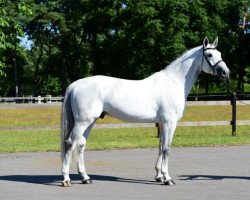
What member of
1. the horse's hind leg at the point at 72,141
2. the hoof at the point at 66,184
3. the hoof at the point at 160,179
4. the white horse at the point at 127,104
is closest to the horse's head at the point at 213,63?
the white horse at the point at 127,104

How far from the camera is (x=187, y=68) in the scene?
9.45 m

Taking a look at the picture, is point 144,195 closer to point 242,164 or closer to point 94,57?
point 242,164

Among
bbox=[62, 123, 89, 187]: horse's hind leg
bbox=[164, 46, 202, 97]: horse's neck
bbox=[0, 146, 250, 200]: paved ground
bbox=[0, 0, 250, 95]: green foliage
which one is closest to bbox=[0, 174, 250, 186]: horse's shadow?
bbox=[0, 146, 250, 200]: paved ground

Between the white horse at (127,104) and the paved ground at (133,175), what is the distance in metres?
0.50

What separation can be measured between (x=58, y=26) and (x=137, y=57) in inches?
470

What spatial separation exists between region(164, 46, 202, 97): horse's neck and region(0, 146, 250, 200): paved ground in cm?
174

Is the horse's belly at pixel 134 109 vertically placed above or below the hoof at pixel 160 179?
above

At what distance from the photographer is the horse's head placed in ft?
29.9

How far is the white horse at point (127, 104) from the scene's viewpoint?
354 inches

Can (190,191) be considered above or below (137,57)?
below

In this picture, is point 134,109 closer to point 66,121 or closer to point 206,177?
point 66,121

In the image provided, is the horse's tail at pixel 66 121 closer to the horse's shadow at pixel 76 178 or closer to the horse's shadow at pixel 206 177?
the horse's shadow at pixel 76 178

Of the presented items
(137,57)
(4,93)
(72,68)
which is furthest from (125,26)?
(4,93)

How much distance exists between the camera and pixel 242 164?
11.2 meters
